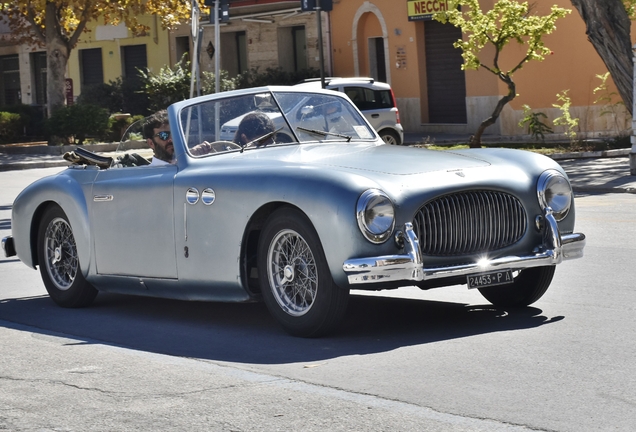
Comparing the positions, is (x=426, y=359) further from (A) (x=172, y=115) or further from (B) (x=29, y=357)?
(A) (x=172, y=115)

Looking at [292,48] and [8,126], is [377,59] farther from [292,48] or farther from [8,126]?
[8,126]

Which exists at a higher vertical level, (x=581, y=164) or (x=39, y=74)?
(x=39, y=74)

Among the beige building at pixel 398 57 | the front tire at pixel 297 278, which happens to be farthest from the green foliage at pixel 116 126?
the front tire at pixel 297 278

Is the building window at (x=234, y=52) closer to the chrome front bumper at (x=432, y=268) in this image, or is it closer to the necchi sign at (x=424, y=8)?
the necchi sign at (x=424, y=8)

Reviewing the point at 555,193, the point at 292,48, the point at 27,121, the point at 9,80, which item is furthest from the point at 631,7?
the point at 9,80

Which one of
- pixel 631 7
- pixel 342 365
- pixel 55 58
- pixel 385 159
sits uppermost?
pixel 55 58

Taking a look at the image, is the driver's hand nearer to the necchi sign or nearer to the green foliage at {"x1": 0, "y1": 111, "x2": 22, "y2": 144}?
the necchi sign

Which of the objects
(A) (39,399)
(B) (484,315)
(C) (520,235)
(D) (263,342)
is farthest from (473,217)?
(A) (39,399)

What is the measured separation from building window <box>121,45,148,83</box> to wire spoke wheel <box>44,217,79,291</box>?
36447 millimetres

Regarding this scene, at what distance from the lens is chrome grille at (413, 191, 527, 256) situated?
6.95 metres

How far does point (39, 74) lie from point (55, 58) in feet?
55.6

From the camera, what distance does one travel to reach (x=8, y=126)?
3744 cm

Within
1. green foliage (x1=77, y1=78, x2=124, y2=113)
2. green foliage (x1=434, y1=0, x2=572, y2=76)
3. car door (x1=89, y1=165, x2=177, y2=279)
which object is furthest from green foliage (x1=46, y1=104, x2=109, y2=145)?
car door (x1=89, y1=165, x2=177, y2=279)

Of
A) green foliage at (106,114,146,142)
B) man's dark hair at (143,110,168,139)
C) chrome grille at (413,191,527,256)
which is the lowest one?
chrome grille at (413,191,527,256)
